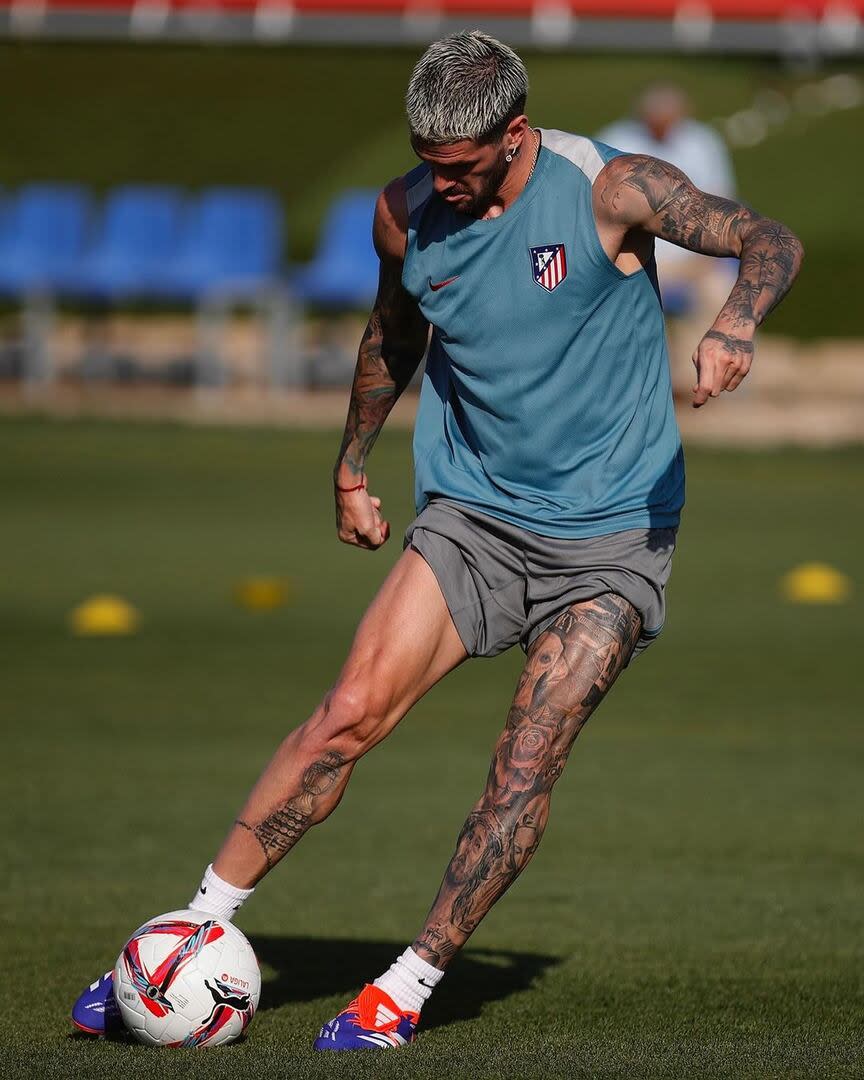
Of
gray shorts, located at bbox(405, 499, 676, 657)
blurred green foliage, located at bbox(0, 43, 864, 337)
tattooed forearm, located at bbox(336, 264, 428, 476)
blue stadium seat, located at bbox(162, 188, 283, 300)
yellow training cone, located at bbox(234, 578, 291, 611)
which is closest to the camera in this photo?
gray shorts, located at bbox(405, 499, 676, 657)

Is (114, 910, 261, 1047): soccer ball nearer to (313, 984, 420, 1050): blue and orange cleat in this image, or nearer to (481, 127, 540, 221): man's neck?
(313, 984, 420, 1050): blue and orange cleat

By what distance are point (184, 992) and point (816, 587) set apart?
28.4 feet

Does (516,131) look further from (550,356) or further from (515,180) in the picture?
(550,356)

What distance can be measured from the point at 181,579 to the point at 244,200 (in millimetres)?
14143

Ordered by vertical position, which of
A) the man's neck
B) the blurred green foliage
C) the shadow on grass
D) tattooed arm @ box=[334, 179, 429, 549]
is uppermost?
the blurred green foliage

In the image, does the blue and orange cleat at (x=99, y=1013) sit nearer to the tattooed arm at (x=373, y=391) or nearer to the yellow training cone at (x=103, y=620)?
the tattooed arm at (x=373, y=391)

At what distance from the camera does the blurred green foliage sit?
111 feet

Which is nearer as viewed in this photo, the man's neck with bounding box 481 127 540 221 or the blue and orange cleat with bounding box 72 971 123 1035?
the blue and orange cleat with bounding box 72 971 123 1035

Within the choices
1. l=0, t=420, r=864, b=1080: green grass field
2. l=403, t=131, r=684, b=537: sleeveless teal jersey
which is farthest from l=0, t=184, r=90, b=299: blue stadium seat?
l=403, t=131, r=684, b=537: sleeveless teal jersey

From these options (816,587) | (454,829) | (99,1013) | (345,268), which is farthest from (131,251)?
(99,1013)

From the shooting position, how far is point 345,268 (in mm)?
25875

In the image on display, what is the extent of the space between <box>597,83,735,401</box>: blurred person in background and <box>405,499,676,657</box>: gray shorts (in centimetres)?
1127

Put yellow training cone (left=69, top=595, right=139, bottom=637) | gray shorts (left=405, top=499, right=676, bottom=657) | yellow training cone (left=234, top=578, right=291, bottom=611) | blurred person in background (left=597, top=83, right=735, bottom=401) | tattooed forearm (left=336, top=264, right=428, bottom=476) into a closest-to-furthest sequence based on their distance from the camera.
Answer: gray shorts (left=405, top=499, right=676, bottom=657), tattooed forearm (left=336, top=264, right=428, bottom=476), yellow training cone (left=69, top=595, right=139, bottom=637), yellow training cone (left=234, top=578, right=291, bottom=611), blurred person in background (left=597, top=83, right=735, bottom=401)

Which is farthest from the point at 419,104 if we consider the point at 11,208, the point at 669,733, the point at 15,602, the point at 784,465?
the point at 11,208
